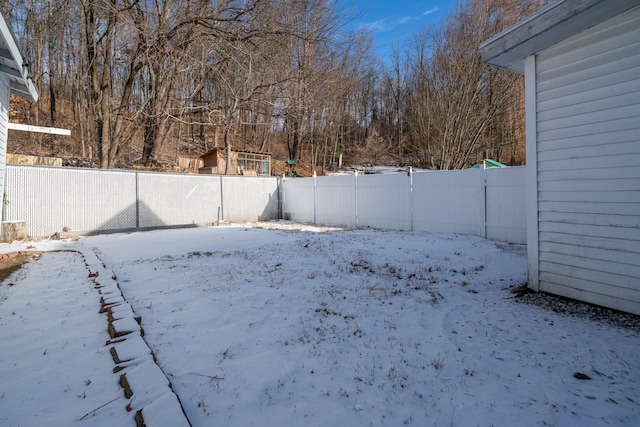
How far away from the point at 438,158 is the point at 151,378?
55.0 feet

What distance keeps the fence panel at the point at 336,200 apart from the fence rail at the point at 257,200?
0.03m

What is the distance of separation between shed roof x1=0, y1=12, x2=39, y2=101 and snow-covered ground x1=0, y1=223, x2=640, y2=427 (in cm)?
331

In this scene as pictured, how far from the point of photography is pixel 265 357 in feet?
7.36

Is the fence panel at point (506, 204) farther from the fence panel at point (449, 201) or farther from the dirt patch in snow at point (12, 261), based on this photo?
the dirt patch in snow at point (12, 261)

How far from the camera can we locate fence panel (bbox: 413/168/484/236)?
7758 millimetres

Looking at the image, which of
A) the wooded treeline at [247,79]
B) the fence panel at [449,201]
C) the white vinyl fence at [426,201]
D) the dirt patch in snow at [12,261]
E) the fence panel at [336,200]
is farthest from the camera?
the fence panel at [336,200]

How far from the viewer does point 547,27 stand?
3.15m

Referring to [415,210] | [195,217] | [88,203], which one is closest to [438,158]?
[415,210]

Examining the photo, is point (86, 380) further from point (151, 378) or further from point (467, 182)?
point (467, 182)

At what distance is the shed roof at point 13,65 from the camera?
4598 millimetres

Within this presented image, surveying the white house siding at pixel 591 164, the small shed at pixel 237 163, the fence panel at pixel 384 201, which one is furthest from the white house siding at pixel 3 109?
the small shed at pixel 237 163

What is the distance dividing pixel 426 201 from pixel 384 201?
1367mm

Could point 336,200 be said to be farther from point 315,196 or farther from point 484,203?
point 484,203

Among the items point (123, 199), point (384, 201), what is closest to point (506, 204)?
point (384, 201)
